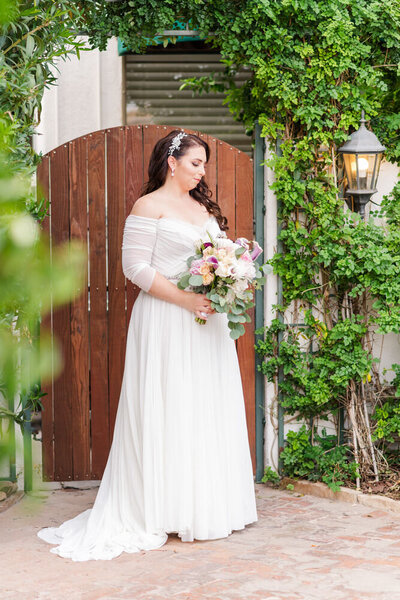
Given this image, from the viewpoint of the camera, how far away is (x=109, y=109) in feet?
26.3

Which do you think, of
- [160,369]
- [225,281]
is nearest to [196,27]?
[225,281]

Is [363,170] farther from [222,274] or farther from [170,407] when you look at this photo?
[170,407]

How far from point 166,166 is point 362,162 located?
1.33 m

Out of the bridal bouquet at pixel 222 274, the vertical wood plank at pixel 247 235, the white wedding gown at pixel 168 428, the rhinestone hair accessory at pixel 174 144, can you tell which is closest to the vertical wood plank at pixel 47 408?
the white wedding gown at pixel 168 428

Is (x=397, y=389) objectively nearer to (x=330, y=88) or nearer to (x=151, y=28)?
(x=330, y=88)

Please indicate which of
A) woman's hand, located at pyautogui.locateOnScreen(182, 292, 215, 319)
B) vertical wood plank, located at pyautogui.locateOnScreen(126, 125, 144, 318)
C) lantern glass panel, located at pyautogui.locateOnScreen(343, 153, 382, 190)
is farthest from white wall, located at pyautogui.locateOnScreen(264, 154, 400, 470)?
woman's hand, located at pyautogui.locateOnScreen(182, 292, 215, 319)

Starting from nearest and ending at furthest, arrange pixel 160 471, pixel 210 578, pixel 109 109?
1. pixel 210 578
2. pixel 160 471
3. pixel 109 109

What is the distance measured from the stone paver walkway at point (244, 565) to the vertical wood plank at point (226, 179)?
1.96m

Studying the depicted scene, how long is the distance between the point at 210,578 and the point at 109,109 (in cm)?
556

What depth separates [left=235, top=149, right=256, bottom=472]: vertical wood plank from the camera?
17.1 feet

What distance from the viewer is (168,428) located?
4141mm

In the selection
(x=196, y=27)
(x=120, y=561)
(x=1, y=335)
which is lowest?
(x=120, y=561)

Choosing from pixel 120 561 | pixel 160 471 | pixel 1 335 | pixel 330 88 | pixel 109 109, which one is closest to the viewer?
pixel 1 335

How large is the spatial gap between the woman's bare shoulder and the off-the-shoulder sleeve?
24mm
